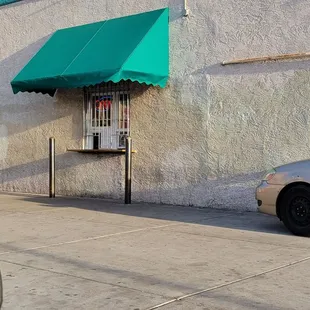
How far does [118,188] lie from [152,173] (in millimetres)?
1030

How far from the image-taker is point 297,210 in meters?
8.20

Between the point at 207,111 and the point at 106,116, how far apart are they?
110 inches

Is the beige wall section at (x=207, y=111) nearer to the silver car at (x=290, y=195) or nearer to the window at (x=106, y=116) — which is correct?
the window at (x=106, y=116)

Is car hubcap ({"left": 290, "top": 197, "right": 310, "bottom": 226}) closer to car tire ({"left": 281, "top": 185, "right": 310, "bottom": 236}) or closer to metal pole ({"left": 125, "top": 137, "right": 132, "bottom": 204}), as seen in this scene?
car tire ({"left": 281, "top": 185, "right": 310, "bottom": 236})

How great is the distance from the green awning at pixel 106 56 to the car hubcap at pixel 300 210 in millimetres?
4347

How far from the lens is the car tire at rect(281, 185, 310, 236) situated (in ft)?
26.6

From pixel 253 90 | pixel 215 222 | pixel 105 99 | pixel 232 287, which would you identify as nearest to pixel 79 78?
pixel 105 99

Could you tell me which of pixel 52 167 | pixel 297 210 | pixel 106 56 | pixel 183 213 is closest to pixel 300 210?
pixel 297 210

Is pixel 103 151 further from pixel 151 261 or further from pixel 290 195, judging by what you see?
pixel 151 261

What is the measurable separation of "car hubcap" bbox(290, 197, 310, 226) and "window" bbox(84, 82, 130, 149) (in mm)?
5377

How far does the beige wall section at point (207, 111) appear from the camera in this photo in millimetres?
10453

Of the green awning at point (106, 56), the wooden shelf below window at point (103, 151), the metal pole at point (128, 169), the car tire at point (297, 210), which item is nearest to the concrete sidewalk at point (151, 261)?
the car tire at point (297, 210)

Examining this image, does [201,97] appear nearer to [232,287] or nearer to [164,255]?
[164,255]

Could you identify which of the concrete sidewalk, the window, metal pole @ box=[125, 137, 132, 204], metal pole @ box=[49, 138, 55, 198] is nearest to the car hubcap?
the concrete sidewalk
